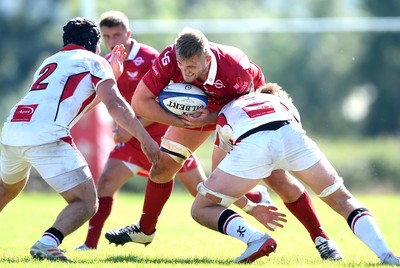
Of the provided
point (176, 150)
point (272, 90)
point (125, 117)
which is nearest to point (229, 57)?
point (272, 90)

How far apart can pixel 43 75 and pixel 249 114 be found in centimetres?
165

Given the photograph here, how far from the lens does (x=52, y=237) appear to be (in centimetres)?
676

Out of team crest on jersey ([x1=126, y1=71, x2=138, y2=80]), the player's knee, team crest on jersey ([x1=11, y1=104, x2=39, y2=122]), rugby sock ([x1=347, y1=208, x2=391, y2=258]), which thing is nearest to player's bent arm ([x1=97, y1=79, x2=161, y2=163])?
team crest on jersey ([x1=11, y1=104, x2=39, y2=122])

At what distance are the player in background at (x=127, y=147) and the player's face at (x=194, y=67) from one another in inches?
68.7

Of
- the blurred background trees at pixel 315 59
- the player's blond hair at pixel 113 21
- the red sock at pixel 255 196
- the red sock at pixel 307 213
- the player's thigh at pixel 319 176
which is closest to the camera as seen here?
the player's thigh at pixel 319 176

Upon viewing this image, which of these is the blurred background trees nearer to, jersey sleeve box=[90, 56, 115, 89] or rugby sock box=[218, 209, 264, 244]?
jersey sleeve box=[90, 56, 115, 89]

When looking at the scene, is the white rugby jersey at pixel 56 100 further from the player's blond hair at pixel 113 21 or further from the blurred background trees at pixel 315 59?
the blurred background trees at pixel 315 59

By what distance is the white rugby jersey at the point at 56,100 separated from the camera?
6918mm

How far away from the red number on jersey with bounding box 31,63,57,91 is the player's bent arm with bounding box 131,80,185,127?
83 centimetres

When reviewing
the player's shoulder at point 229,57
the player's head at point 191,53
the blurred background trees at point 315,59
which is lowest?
the blurred background trees at point 315,59

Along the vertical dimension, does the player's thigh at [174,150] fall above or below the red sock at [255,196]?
above

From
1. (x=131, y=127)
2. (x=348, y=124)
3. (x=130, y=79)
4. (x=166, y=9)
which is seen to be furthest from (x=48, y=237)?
(x=166, y=9)

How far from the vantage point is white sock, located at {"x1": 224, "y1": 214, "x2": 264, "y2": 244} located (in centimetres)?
665

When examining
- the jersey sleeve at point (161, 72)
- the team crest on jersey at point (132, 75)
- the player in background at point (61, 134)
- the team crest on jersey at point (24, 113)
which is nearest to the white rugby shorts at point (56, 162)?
the player in background at point (61, 134)
